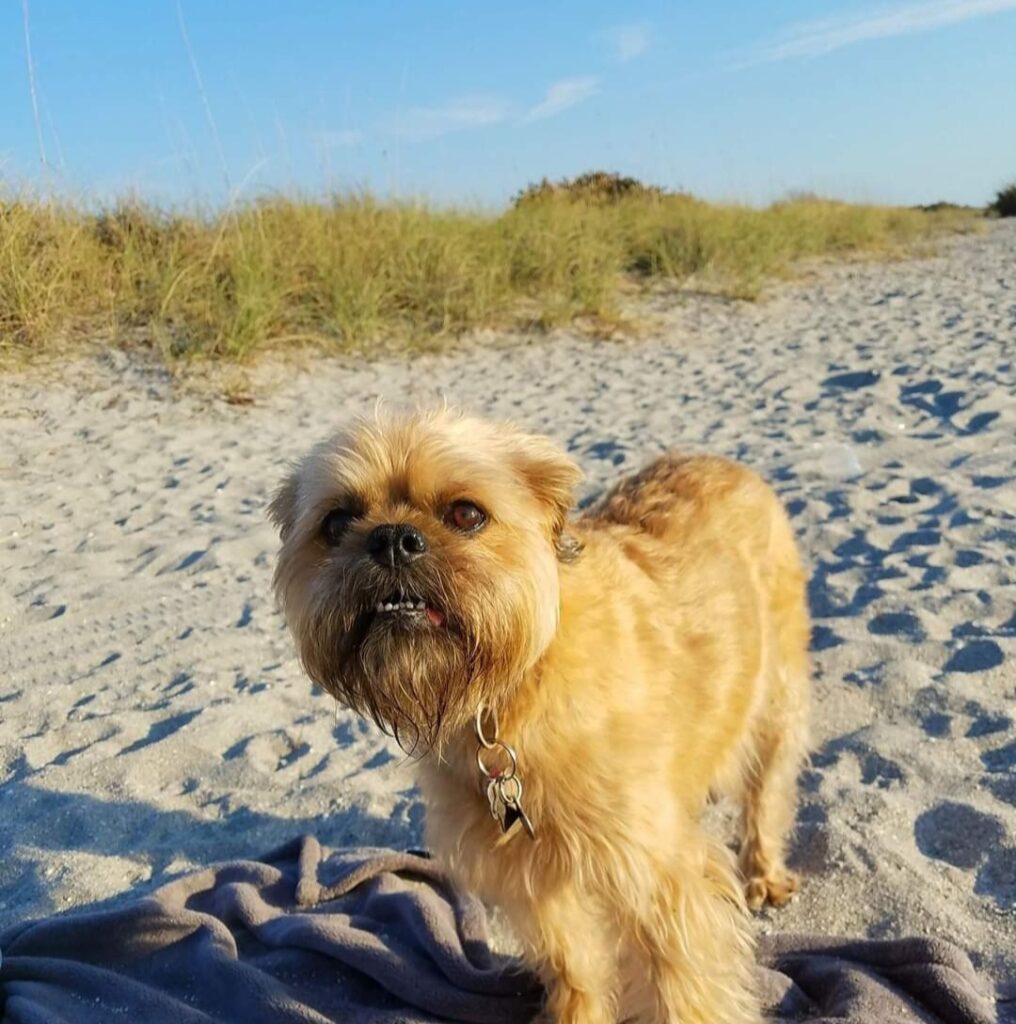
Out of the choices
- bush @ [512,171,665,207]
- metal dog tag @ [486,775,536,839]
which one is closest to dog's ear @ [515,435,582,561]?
metal dog tag @ [486,775,536,839]

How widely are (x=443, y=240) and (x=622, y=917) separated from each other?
1124 cm

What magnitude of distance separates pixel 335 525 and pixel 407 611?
0.32 m

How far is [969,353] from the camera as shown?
1004 cm

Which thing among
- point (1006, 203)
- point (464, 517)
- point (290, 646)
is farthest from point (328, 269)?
point (1006, 203)

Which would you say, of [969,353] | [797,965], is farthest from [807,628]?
[969,353]

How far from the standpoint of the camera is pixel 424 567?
7.34ft

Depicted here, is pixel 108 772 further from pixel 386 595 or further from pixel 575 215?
pixel 575 215

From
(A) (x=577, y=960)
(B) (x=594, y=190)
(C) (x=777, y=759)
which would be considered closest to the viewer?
(A) (x=577, y=960)

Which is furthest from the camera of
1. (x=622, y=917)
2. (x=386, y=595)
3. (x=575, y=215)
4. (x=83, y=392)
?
(x=575, y=215)

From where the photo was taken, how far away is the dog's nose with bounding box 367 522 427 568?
223 cm

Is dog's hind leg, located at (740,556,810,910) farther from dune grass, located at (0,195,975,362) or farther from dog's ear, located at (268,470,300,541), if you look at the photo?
dune grass, located at (0,195,975,362)

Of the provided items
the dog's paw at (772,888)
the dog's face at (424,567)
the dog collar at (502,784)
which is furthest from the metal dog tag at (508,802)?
the dog's paw at (772,888)

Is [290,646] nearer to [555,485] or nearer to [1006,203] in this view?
[555,485]

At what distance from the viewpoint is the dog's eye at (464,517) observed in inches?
93.7
